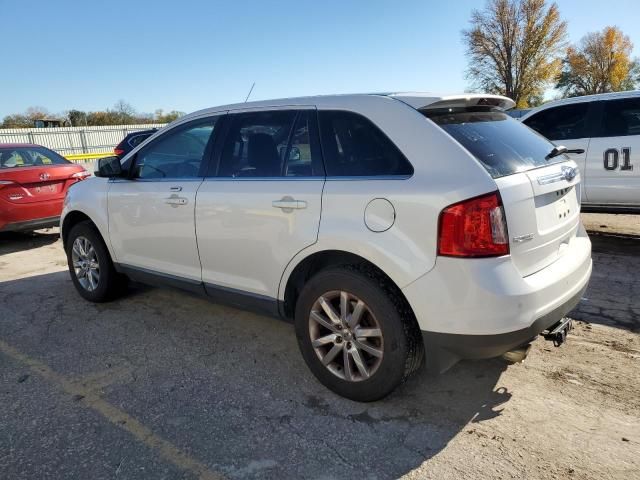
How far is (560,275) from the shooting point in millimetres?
2797

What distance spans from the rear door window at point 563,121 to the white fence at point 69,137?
2353 centimetres

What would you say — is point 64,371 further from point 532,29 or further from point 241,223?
point 532,29

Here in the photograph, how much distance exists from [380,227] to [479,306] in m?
0.65

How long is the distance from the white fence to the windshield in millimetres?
19625

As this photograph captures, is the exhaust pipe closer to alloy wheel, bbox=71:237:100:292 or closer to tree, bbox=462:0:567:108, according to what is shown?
alloy wheel, bbox=71:237:100:292

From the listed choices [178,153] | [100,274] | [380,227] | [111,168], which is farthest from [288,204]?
[100,274]

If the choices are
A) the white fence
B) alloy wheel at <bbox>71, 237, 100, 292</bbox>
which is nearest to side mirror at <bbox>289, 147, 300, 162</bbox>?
alloy wheel at <bbox>71, 237, 100, 292</bbox>

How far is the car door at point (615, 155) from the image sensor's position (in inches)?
239

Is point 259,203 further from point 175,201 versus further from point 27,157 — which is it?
point 27,157

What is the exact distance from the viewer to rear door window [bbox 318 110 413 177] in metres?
2.84

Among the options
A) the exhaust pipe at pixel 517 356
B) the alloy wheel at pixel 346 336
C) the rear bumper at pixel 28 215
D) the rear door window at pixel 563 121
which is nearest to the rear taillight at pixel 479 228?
the alloy wheel at pixel 346 336

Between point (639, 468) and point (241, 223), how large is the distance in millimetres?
2560

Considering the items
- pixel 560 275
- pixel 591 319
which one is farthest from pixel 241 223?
pixel 591 319

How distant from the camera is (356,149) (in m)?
3.03
